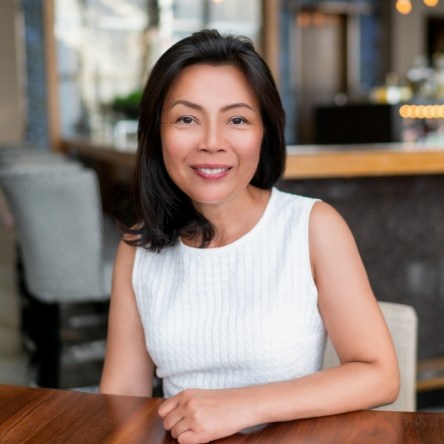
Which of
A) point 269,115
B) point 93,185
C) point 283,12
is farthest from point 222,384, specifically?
point 283,12

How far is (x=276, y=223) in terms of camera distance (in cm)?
134

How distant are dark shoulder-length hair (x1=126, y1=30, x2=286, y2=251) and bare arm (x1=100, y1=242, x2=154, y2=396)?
7 cm

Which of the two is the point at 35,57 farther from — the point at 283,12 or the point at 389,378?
the point at 389,378

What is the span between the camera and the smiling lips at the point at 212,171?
122cm

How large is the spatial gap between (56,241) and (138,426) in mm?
1872

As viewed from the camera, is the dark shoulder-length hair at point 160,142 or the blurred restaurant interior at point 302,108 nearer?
the dark shoulder-length hair at point 160,142

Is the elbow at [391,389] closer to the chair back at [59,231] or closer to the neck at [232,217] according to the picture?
the neck at [232,217]

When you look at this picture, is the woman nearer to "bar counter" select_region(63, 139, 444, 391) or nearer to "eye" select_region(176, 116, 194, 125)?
"eye" select_region(176, 116, 194, 125)

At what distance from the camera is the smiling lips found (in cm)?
122

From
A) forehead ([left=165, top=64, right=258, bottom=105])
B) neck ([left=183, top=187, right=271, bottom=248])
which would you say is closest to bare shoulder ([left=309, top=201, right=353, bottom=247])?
neck ([left=183, top=187, right=271, bottom=248])

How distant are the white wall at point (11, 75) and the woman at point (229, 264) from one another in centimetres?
745

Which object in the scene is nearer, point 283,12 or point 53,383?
point 53,383

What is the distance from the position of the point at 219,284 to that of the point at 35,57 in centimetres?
773

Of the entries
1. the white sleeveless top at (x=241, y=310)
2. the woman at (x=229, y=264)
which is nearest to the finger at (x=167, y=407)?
the woman at (x=229, y=264)
